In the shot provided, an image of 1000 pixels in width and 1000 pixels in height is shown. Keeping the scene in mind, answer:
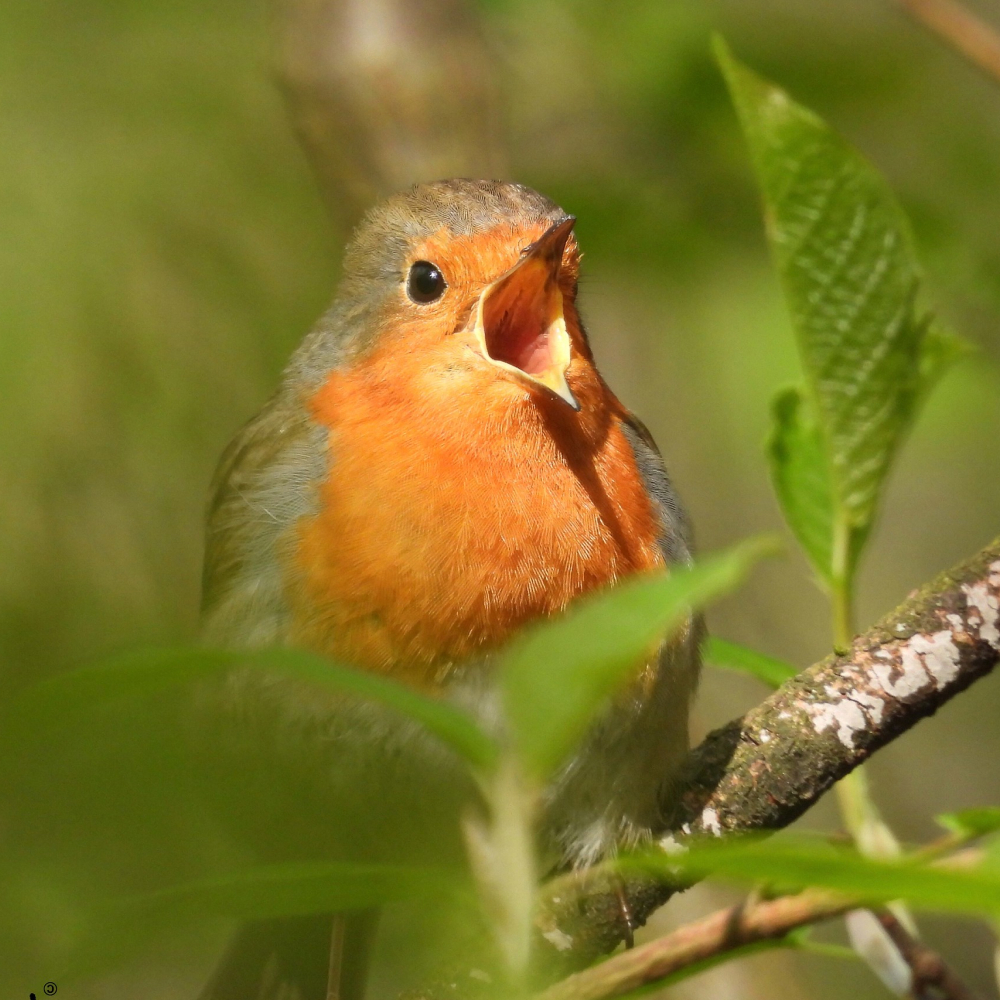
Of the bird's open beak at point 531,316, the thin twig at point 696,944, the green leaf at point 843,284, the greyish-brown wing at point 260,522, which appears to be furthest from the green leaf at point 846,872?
the bird's open beak at point 531,316

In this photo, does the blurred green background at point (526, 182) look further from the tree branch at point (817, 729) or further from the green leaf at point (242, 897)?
the green leaf at point (242, 897)

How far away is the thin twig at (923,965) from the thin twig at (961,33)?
1.69m

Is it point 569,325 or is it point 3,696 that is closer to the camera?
point 3,696

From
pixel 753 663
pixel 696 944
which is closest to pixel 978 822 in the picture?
pixel 696 944

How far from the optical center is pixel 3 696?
123cm

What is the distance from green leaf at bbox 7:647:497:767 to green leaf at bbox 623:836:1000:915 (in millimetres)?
189

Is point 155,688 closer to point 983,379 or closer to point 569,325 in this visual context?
point 569,325

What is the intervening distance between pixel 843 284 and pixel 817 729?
833 millimetres

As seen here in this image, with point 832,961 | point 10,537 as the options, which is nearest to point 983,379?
point 10,537

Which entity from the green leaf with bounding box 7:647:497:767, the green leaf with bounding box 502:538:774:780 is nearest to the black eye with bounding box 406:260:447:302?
the green leaf with bounding box 7:647:497:767

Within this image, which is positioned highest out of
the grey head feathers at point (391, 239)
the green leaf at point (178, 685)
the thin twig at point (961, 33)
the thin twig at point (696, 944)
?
the grey head feathers at point (391, 239)

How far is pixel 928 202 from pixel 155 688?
3016 mm

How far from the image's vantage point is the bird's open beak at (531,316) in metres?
2.98

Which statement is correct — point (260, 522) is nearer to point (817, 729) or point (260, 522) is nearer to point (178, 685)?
point (817, 729)
